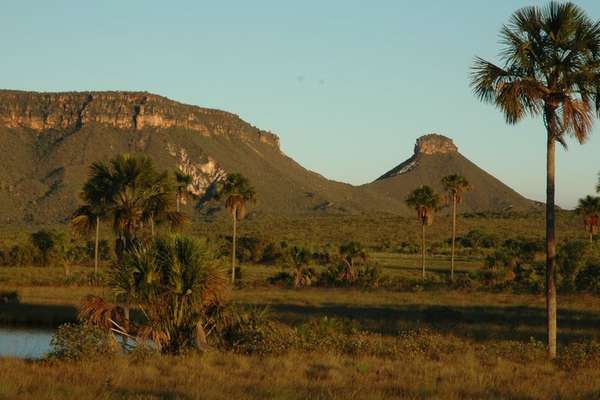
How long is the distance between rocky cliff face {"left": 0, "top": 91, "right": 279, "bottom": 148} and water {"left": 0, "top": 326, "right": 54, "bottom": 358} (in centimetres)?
13467

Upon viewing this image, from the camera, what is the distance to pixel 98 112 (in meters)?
169

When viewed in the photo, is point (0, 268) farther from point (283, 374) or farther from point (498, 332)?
point (283, 374)

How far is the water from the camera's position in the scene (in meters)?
25.2

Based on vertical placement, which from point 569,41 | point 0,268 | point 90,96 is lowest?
point 0,268

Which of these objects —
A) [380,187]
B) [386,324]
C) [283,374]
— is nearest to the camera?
[283,374]

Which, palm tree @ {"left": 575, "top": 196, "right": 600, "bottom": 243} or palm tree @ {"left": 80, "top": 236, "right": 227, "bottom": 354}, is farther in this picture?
palm tree @ {"left": 575, "top": 196, "right": 600, "bottom": 243}

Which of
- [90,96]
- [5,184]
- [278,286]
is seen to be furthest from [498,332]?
[90,96]

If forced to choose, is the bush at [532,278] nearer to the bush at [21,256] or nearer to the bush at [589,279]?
the bush at [589,279]

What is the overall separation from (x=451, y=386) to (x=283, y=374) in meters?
3.29

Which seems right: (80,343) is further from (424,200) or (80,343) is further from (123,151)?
(123,151)

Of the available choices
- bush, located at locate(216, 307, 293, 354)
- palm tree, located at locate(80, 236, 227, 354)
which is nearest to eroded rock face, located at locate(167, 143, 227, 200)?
bush, located at locate(216, 307, 293, 354)

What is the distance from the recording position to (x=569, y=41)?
19625 mm

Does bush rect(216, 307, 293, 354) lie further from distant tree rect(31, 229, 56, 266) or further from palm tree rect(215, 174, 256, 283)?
distant tree rect(31, 229, 56, 266)

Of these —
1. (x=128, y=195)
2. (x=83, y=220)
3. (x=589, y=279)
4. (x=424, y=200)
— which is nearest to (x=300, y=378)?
(x=128, y=195)
